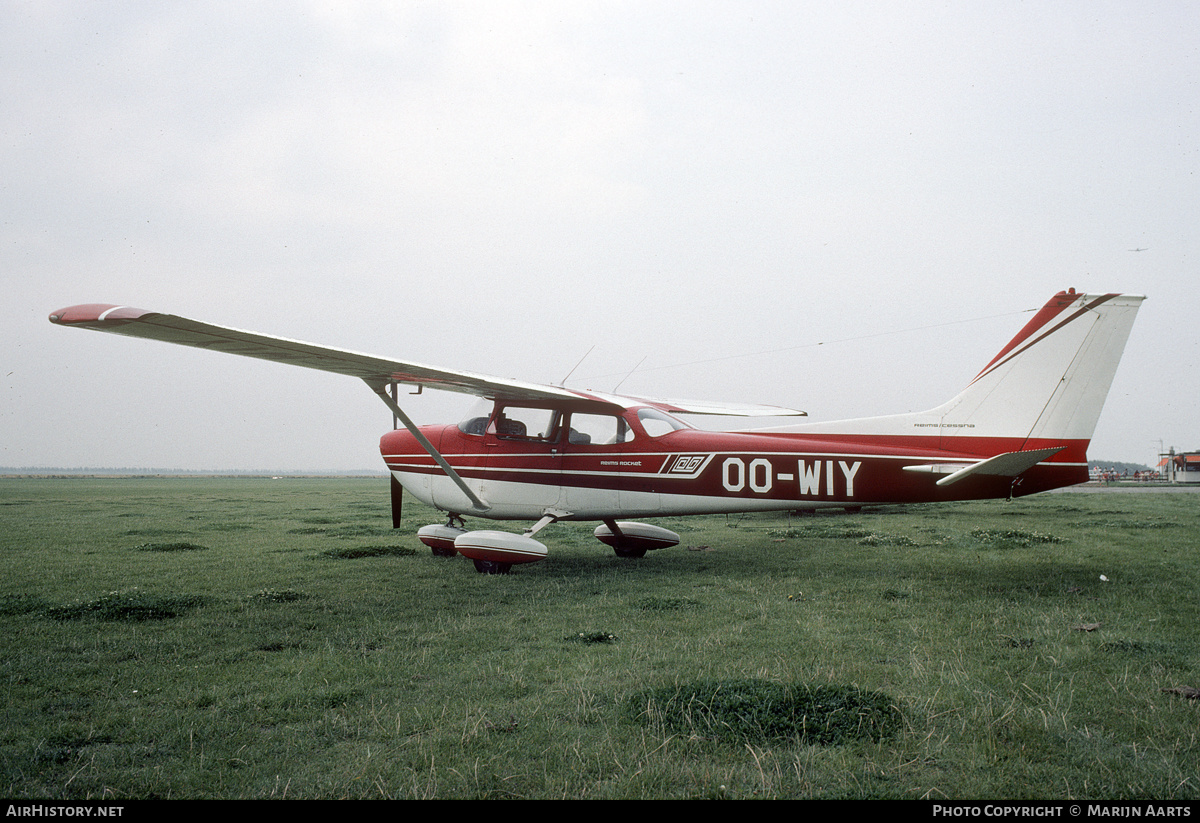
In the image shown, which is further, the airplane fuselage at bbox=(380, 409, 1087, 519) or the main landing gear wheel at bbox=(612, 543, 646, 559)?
the main landing gear wheel at bbox=(612, 543, 646, 559)

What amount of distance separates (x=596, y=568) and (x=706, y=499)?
1.86 m

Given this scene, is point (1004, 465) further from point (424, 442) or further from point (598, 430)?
point (424, 442)

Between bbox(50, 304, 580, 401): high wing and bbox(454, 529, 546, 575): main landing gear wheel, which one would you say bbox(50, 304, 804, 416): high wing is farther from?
bbox(454, 529, 546, 575): main landing gear wheel

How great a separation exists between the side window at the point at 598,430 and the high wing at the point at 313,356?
0.65 ft

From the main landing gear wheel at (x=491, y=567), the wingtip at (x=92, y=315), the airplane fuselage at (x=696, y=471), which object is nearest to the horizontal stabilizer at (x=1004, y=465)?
the airplane fuselage at (x=696, y=471)

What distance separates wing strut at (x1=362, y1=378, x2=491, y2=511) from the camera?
9.50 m

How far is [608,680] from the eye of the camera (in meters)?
4.45

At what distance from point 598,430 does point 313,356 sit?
4.12 meters

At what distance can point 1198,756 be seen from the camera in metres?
3.17

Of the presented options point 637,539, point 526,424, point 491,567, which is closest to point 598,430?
point 526,424

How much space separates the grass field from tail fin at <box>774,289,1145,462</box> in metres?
1.66

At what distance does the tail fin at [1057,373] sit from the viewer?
7.73 meters

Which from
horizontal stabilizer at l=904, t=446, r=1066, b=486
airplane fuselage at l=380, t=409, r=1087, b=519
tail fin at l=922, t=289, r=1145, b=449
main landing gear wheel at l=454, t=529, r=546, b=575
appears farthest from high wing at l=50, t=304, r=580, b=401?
tail fin at l=922, t=289, r=1145, b=449
